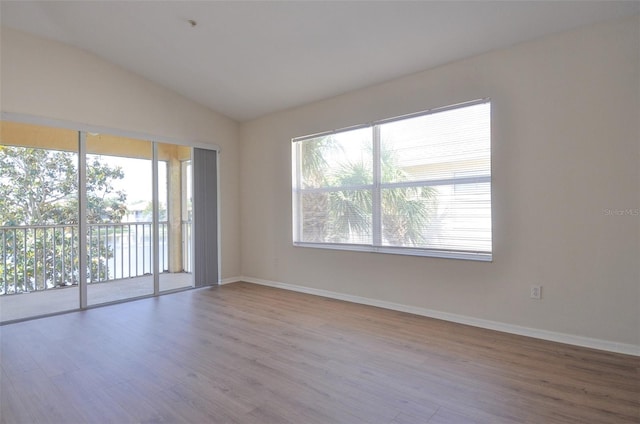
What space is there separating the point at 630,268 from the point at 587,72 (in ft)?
5.10

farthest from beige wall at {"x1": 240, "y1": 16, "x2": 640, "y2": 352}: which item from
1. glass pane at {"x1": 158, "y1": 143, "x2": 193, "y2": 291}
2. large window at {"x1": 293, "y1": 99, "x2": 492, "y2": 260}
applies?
glass pane at {"x1": 158, "y1": 143, "x2": 193, "y2": 291}

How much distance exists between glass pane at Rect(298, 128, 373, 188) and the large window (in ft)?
0.04

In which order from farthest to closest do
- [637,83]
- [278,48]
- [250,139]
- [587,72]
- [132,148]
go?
1. [250,139]
2. [132,148]
3. [278,48]
4. [587,72]
5. [637,83]

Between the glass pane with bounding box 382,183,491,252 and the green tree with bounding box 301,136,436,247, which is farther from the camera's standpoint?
the green tree with bounding box 301,136,436,247

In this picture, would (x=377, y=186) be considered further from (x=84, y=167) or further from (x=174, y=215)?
(x=84, y=167)

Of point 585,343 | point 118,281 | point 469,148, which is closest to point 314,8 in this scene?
point 469,148

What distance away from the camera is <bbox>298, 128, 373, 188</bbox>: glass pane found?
4090 mm

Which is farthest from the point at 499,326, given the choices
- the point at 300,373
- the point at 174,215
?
the point at 174,215

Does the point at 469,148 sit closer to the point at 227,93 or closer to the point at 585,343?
the point at 585,343

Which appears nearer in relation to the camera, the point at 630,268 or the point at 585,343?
the point at 630,268

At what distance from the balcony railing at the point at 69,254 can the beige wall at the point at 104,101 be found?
113 centimetres

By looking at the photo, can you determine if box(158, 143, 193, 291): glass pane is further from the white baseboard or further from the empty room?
the white baseboard

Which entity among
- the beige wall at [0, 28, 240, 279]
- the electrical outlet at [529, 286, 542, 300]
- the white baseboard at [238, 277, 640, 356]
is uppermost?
the beige wall at [0, 28, 240, 279]

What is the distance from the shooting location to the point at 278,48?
3.43 metres
